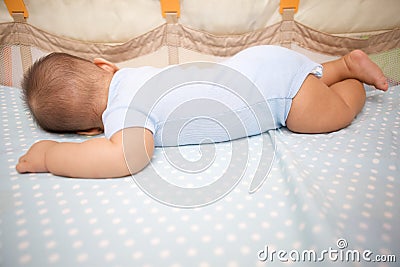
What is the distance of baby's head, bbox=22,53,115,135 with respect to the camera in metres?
0.78

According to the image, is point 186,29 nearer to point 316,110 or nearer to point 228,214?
point 316,110

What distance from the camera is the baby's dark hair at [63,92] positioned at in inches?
30.7

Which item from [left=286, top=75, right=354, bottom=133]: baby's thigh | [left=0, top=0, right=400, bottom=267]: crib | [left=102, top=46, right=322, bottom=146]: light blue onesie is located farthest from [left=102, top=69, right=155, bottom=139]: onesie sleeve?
[left=286, top=75, right=354, bottom=133]: baby's thigh

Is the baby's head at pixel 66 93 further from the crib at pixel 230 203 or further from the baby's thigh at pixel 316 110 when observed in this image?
the baby's thigh at pixel 316 110

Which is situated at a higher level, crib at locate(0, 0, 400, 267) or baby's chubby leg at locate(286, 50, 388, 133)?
baby's chubby leg at locate(286, 50, 388, 133)

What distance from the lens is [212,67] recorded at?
832 millimetres

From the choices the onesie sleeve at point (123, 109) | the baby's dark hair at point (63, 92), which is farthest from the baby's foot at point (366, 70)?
the baby's dark hair at point (63, 92)

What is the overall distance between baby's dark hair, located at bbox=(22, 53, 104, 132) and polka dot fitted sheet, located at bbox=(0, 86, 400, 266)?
0.42 feet

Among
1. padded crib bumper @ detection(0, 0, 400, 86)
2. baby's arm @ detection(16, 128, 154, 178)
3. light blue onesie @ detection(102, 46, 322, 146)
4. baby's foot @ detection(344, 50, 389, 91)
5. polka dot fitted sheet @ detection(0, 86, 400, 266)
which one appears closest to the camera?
polka dot fitted sheet @ detection(0, 86, 400, 266)

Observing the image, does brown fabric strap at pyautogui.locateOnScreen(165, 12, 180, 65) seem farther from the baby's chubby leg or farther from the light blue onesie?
the baby's chubby leg

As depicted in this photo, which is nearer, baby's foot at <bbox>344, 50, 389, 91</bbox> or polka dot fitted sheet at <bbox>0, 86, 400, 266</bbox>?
polka dot fitted sheet at <bbox>0, 86, 400, 266</bbox>

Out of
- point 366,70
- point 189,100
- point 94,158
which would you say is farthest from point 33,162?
point 366,70

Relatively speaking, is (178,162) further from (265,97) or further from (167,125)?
(265,97)

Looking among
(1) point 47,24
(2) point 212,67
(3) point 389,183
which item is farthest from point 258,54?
(1) point 47,24
